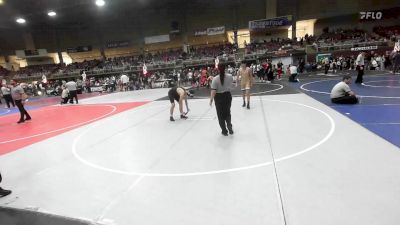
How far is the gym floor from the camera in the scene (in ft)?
9.52

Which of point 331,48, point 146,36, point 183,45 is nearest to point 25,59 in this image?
point 146,36

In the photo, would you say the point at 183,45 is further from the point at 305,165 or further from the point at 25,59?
the point at 305,165

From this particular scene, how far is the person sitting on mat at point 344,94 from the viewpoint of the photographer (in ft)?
26.2

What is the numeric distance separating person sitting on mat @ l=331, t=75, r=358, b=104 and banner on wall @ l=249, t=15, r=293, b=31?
82.7ft

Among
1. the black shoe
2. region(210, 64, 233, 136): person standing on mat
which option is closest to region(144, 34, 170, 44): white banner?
region(210, 64, 233, 136): person standing on mat

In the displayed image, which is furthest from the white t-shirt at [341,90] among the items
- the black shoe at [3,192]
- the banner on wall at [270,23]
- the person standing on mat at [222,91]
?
the banner on wall at [270,23]

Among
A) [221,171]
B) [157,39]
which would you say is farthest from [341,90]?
[157,39]

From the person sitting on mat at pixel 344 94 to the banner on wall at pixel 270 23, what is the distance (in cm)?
2521

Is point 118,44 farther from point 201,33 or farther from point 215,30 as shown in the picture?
point 215,30

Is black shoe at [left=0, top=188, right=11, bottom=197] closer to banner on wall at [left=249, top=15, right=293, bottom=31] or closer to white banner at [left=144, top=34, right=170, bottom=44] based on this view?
banner on wall at [left=249, top=15, right=293, bottom=31]

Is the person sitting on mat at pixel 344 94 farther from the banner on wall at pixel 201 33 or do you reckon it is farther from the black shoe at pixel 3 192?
the banner on wall at pixel 201 33

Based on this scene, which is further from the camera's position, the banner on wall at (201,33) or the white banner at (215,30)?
the banner on wall at (201,33)

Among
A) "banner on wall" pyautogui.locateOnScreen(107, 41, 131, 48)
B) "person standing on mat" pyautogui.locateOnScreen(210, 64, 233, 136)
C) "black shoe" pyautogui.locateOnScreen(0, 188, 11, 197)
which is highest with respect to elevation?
"banner on wall" pyautogui.locateOnScreen(107, 41, 131, 48)

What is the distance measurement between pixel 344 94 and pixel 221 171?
609cm
